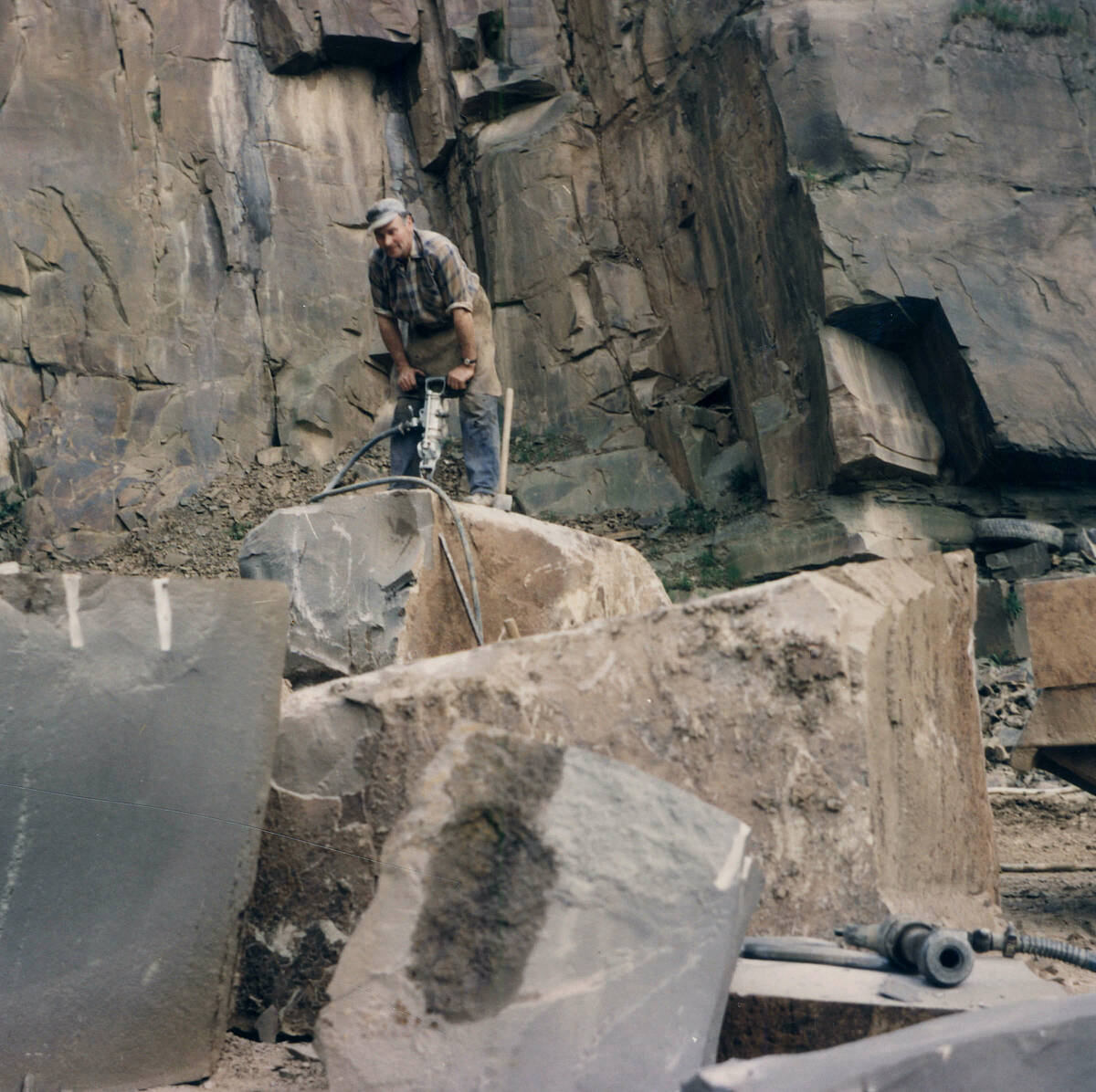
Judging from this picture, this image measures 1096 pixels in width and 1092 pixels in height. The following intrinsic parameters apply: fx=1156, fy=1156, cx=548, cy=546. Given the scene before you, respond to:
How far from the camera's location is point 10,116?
10766 mm

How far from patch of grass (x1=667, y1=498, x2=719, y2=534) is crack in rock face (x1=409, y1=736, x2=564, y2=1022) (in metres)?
8.33

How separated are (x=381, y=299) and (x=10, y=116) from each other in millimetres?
7921

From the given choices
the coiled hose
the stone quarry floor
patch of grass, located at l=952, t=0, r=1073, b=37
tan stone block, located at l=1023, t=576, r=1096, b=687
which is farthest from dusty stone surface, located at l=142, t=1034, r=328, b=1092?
patch of grass, located at l=952, t=0, r=1073, b=37

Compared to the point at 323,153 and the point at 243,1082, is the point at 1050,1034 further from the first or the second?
the point at 323,153

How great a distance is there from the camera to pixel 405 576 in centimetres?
363

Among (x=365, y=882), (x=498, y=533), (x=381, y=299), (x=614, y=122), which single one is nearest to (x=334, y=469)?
(x=614, y=122)

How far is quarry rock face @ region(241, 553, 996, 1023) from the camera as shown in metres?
1.97

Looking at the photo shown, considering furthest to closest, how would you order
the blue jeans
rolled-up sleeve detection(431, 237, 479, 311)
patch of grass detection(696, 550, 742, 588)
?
1. patch of grass detection(696, 550, 742, 588)
2. the blue jeans
3. rolled-up sleeve detection(431, 237, 479, 311)

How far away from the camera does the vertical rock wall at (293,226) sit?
10625mm

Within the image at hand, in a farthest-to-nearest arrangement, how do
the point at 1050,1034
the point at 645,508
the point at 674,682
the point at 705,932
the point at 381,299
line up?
the point at 645,508
the point at 381,299
the point at 674,682
the point at 705,932
the point at 1050,1034

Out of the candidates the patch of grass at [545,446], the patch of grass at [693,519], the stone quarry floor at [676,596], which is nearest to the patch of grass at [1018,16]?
the patch of grass at [693,519]

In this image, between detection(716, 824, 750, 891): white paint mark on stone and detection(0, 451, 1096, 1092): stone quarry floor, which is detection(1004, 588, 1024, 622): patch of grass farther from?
detection(716, 824, 750, 891): white paint mark on stone

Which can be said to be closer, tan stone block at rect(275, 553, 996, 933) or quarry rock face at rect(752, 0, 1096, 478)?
tan stone block at rect(275, 553, 996, 933)

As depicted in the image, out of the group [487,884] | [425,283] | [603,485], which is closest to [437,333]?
[425,283]
